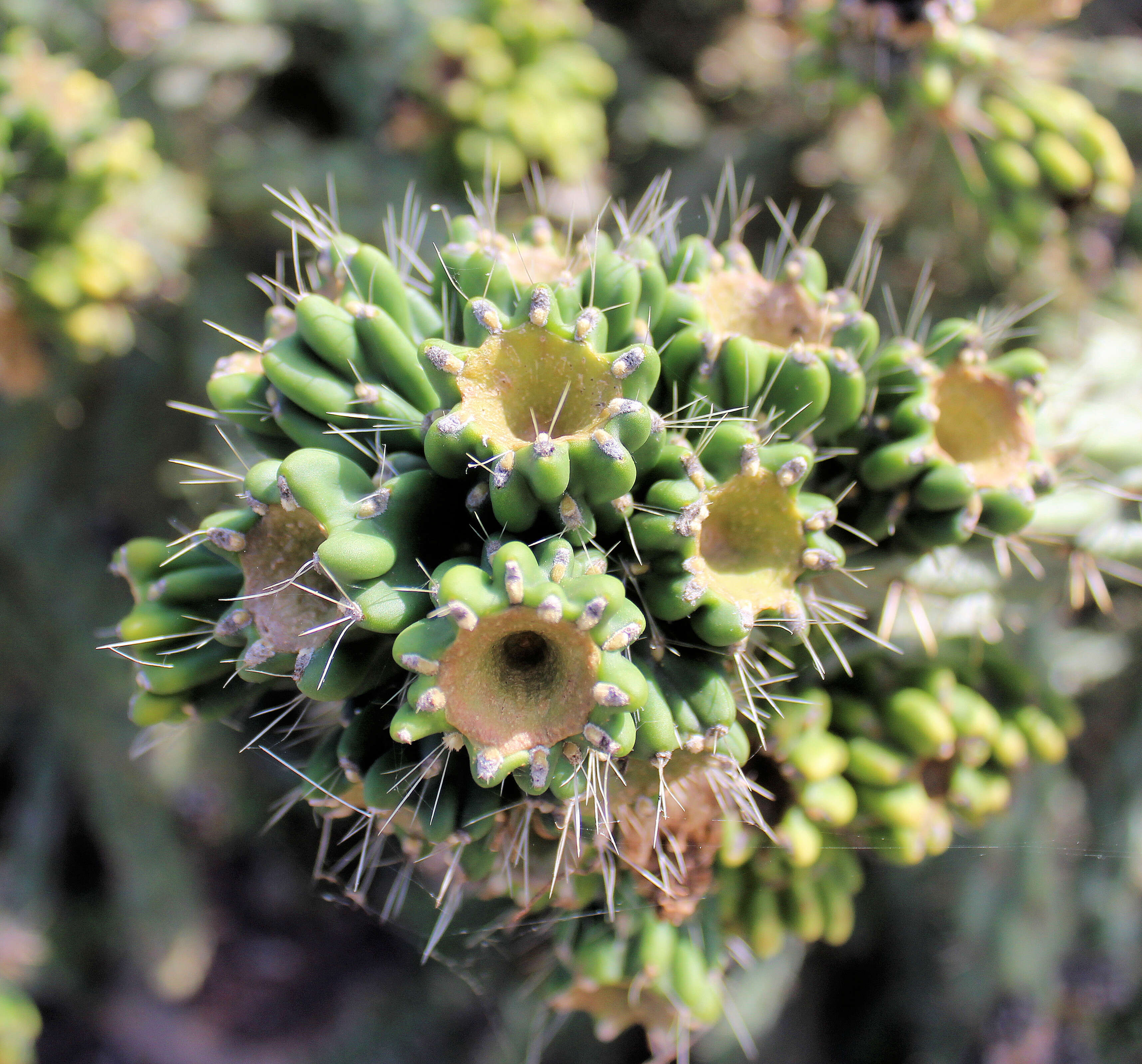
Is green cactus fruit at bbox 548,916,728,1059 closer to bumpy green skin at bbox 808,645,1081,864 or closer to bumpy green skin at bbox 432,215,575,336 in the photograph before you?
bumpy green skin at bbox 808,645,1081,864

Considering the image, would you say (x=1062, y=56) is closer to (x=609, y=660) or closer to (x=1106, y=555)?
(x=1106, y=555)

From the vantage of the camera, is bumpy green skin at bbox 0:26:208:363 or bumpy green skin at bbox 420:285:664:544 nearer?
bumpy green skin at bbox 420:285:664:544

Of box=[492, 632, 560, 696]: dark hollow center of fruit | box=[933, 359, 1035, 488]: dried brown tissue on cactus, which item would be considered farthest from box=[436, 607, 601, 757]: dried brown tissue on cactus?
box=[933, 359, 1035, 488]: dried brown tissue on cactus

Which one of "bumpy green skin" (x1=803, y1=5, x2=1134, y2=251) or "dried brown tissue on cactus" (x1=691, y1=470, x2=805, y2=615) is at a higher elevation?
"bumpy green skin" (x1=803, y1=5, x2=1134, y2=251)

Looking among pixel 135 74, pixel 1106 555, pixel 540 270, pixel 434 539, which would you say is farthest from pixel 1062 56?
pixel 135 74

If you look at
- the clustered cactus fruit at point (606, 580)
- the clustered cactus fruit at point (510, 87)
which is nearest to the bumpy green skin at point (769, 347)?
the clustered cactus fruit at point (606, 580)

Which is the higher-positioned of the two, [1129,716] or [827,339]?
[827,339]

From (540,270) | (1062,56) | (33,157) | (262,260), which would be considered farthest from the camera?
(262,260)
